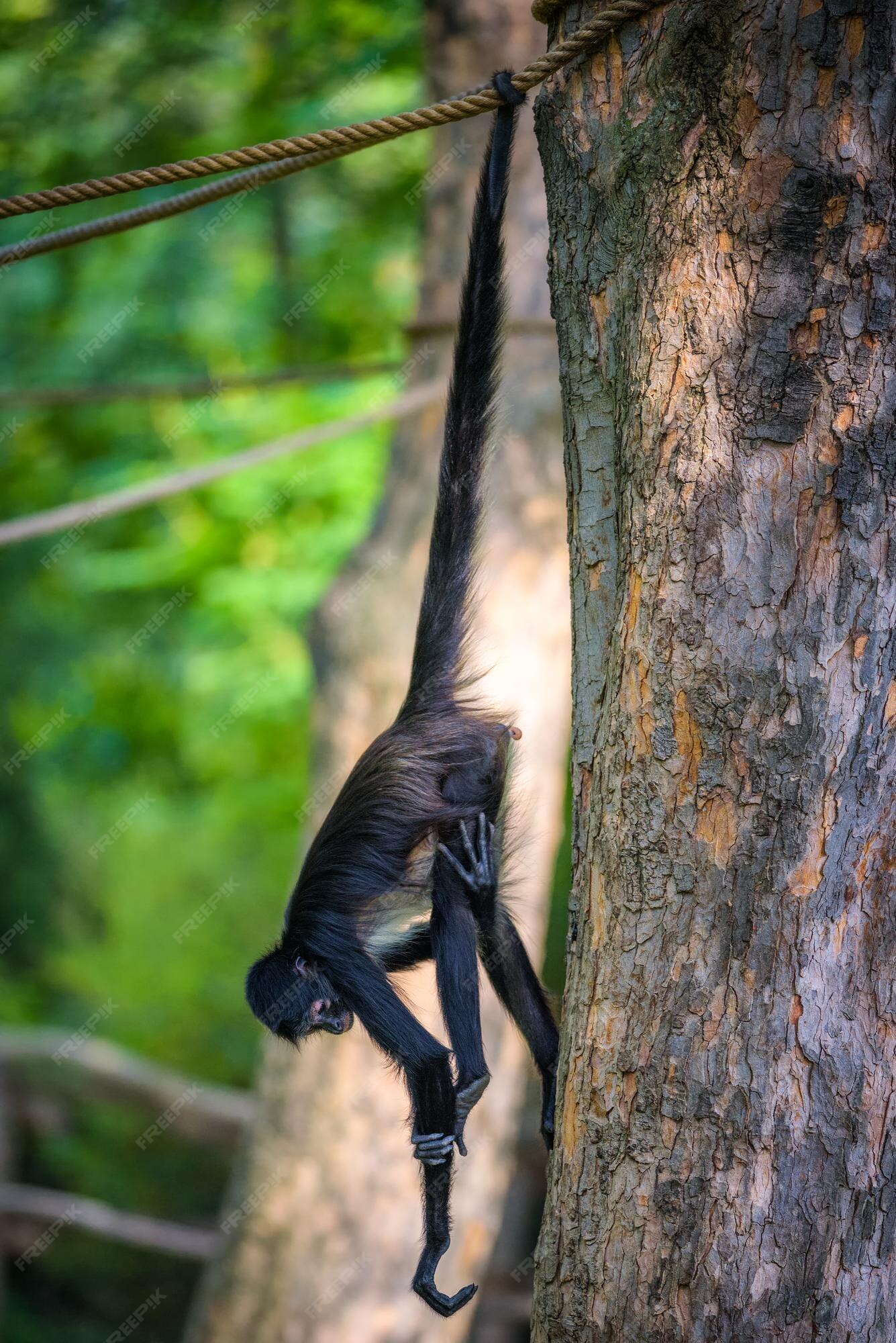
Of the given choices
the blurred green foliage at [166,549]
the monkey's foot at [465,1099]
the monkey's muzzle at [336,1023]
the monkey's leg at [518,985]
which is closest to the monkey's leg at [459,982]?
the monkey's foot at [465,1099]

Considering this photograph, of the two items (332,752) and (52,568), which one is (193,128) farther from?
(332,752)

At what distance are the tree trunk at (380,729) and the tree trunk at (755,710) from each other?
3512 mm

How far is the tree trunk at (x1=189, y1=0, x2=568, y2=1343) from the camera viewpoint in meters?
5.63

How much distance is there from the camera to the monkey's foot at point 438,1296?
2.77 metres

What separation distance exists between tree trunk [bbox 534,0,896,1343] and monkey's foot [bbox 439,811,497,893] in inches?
40.8

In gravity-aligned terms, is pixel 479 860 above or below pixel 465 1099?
above

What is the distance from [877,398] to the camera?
76.5 inches

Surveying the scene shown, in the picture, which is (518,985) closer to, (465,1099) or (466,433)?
(465,1099)

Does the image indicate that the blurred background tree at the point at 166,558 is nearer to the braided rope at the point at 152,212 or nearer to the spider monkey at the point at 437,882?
the braided rope at the point at 152,212

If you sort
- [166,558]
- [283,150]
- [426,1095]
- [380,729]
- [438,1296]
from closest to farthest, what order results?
1. [283,150]
2. [438,1296]
3. [426,1095]
4. [380,729]
5. [166,558]

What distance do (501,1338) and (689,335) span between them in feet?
26.2

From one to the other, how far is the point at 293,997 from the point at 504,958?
0.67m

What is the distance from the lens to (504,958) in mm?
3158

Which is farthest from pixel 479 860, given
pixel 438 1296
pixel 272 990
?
pixel 438 1296
